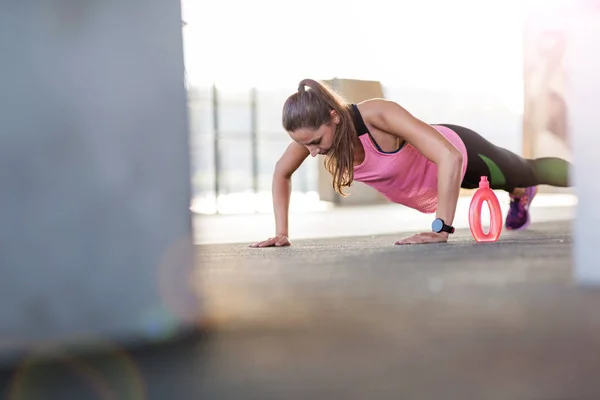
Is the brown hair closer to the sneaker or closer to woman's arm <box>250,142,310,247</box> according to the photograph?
woman's arm <box>250,142,310,247</box>

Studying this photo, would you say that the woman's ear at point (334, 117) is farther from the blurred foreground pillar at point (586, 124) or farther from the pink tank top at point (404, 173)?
the blurred foreground pillar at point (586, 124)

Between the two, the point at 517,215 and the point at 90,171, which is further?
the point at 517,215

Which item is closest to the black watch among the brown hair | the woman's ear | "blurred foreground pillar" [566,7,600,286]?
the brown hair

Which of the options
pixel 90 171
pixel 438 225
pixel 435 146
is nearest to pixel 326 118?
pixel 435 146

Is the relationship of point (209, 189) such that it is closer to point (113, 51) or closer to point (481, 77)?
point (481, 77)

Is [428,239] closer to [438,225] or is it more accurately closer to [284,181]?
[438,225]

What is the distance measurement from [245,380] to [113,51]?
0.40 meters

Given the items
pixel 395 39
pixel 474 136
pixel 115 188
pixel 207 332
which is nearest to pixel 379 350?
pixel 207 332

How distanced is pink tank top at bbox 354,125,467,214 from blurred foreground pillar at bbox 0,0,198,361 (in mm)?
1430

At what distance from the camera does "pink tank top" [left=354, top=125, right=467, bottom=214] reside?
2238 mm

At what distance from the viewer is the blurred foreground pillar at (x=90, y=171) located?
72cm

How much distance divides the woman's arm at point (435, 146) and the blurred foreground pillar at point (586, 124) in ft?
3.05

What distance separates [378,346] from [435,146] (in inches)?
53.7

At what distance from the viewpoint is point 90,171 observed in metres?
0.74
